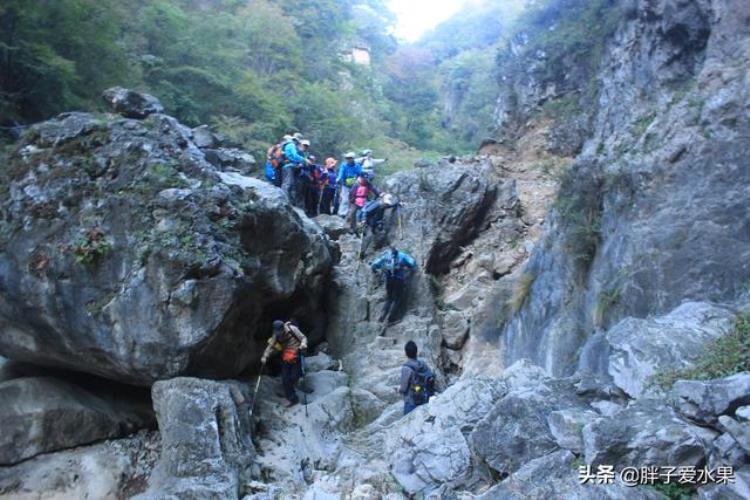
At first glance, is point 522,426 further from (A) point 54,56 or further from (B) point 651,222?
A: (A) point 54,56

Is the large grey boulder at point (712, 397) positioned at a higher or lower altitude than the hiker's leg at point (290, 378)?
higher

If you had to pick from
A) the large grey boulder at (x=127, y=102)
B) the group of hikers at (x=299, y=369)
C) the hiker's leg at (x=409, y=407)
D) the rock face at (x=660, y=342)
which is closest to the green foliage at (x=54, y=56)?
the large grey boulder at (x=127, y=102)

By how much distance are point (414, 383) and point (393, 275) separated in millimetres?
5315

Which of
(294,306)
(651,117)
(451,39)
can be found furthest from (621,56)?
(451,39)

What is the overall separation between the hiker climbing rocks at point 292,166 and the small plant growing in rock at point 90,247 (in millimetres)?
7016

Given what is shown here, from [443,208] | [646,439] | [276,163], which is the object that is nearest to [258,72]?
[276,163]

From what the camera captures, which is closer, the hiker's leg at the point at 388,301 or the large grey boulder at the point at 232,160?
the hiker's leg at the point at 388,301

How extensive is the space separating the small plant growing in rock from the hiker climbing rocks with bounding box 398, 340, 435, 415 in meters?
5.95

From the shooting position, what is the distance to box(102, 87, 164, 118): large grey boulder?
17.3m

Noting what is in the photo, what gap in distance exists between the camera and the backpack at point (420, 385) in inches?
373

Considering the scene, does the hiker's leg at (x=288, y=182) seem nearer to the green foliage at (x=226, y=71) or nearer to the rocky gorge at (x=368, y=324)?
the rocky gorge at (x=368, y=324)

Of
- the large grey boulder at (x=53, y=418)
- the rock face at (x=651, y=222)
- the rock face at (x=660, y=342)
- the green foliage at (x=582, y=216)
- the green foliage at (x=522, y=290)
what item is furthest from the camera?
the green foliage at (x=522, y=290)

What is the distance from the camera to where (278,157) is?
17.2 meters

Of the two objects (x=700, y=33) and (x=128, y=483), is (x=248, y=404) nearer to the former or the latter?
(x=128, y=483)
